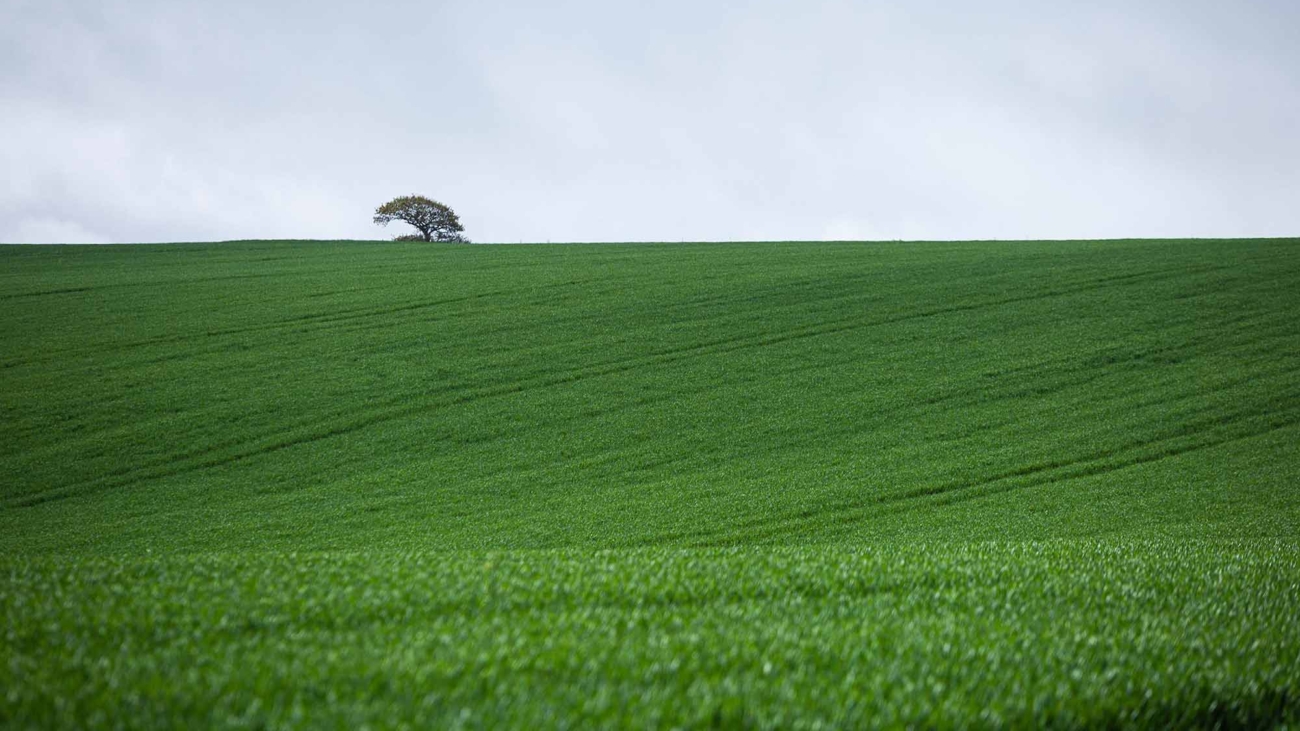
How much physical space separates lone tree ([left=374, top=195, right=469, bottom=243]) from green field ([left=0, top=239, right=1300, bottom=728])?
28.1 meters

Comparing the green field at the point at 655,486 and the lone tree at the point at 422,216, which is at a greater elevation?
the lone tree at the point at 422,216

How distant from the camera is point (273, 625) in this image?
15.7 feet

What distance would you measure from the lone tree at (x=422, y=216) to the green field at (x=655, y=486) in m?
28.1

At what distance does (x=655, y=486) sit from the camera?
17.0 meters

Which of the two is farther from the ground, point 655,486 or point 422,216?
point 422,216

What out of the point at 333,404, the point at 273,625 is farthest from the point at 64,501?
the point at 273,625

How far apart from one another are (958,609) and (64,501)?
58.3ft

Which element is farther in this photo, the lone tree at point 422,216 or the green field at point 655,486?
the lone tree at point 422,216

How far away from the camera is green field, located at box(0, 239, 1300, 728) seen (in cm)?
418

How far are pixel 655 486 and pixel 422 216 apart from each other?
2570 inches

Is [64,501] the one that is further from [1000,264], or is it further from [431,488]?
[1000,264]

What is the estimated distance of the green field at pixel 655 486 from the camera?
4176 mm

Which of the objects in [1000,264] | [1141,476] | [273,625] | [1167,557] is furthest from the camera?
[1000,264]

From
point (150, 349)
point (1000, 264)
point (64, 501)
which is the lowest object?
point (64, 501)
